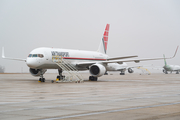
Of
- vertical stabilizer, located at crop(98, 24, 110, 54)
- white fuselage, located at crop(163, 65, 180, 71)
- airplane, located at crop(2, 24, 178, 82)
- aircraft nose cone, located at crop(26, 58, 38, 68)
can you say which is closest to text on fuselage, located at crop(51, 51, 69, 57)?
airplane, located at crop(2, 24, 178, 82)

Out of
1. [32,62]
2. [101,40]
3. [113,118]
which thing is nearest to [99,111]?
[113,118]

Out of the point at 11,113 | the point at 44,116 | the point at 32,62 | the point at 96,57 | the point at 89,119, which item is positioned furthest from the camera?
the point at 96,57

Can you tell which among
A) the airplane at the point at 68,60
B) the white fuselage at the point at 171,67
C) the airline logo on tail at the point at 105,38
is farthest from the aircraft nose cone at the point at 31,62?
the white fuselage at the point at 171,67

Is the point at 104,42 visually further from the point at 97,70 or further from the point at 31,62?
the point at 31,62

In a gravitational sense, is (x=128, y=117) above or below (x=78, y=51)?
below

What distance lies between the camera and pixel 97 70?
32.1 meters

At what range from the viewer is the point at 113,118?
7.15 m

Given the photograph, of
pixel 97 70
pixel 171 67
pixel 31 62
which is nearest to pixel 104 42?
pixel 97 70

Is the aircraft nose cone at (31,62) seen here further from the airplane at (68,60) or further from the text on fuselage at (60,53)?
the text on fuselage at (60,53)

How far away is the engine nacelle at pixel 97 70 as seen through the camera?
102 feet

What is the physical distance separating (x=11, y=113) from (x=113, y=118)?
10.1 feet

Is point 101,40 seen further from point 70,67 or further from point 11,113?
point 11,113

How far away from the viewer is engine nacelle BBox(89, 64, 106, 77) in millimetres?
31000

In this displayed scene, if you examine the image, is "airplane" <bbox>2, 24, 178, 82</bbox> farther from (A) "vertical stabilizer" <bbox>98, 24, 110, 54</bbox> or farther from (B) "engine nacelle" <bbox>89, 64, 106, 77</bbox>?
(A) "vertical stabilizer" <bbox>98, 24, 110, 54</bbox>
